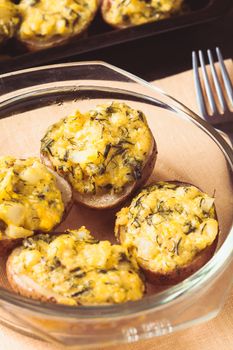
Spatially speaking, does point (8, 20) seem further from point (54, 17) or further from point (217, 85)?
point (217, 85)

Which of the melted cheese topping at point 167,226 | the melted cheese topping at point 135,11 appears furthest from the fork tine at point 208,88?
the melted cheese topping at point 167,226

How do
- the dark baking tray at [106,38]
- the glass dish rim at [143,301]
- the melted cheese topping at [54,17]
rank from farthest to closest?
1. the melted cheese topping at [54,17]
2. the dark baking tray at [106,38]
3. the glass dish rim at [143,301]

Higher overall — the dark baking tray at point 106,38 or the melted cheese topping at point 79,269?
the dark baking tray at point 106,38

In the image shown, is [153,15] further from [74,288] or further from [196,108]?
[74,288]

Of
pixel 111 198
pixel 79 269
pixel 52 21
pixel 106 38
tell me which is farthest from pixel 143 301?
pixel 52 21

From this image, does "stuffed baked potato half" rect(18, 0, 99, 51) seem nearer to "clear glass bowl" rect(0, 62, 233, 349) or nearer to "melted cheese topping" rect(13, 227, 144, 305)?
"clear glass bowl" rect(0, 62, 233, 349)

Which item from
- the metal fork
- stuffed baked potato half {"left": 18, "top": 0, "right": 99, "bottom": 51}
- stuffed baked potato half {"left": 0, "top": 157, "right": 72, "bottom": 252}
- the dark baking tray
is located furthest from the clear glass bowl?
stuffed baked potato half {"left": 18, "top": 0, "right": 99, "bottom": 51}

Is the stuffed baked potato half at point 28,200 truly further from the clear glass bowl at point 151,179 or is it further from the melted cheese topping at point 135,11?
the melted cheese topping at point 135,11
